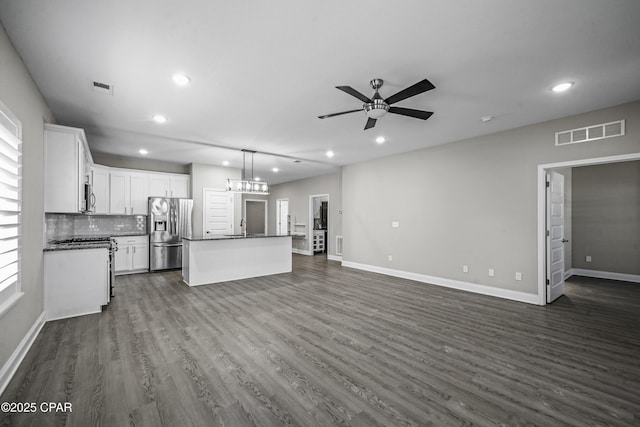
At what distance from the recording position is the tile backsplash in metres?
5.02

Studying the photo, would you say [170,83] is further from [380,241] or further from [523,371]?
[380,241]

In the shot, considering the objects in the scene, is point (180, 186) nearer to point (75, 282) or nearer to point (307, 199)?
point (75, 282)

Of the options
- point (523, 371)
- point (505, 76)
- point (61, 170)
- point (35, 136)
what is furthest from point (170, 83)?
point (523, 371)

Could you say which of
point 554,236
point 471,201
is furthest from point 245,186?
point 554,236

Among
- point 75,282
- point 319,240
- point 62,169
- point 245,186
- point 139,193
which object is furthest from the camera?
point 319,240

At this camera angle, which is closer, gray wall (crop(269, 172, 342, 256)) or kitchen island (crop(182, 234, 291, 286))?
kitchen island (crop(182, 234, 291, 286))

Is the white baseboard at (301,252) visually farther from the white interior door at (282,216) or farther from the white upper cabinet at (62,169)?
the white upper cabinet at (62,169)

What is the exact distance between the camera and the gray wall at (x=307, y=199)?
348 inches

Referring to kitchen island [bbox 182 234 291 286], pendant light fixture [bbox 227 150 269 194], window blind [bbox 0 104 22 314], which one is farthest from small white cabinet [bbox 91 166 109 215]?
window blind [bbox 0 104 22 314]

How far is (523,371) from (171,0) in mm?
3918

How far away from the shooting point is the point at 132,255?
627 cm

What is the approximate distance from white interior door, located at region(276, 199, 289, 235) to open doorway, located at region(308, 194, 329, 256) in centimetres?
131

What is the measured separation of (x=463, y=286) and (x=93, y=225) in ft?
25.6

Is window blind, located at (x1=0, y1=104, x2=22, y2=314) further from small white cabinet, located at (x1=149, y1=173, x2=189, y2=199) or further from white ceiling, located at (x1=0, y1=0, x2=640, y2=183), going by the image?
small white cabinet, located at (x1=149, y1=173, x2=189, y2=199)
